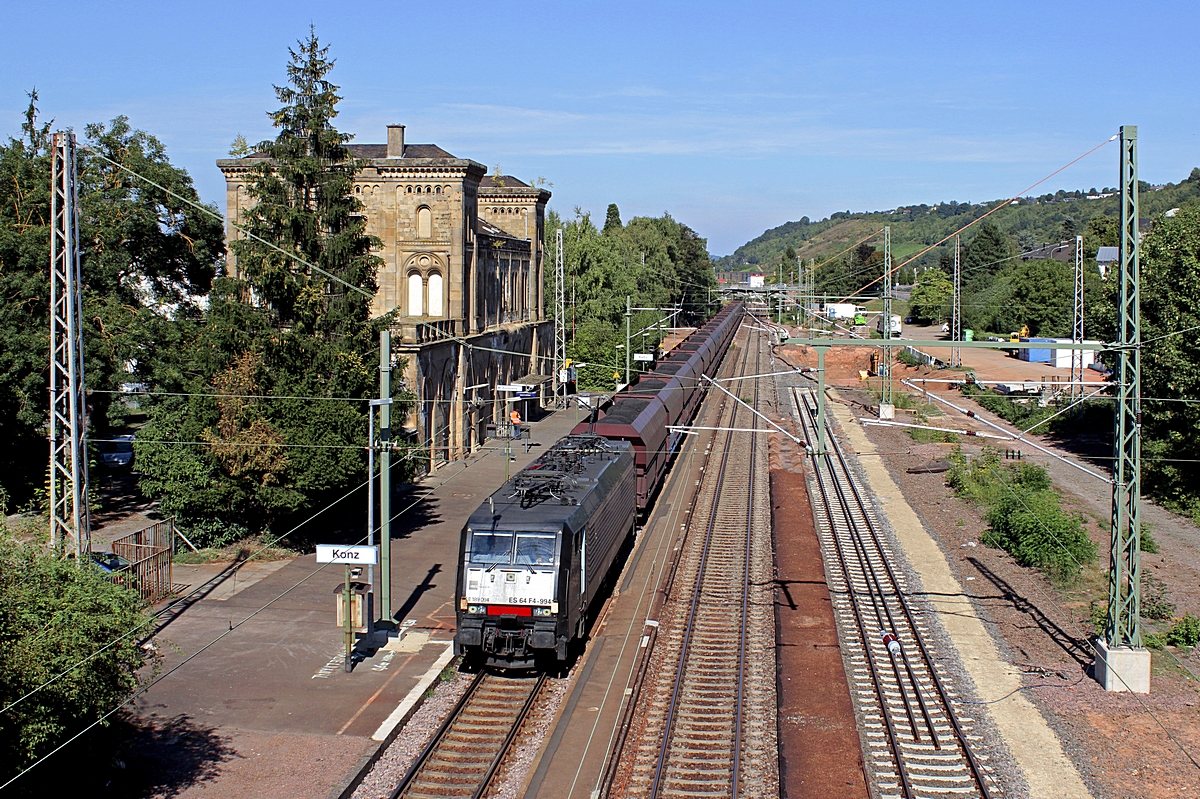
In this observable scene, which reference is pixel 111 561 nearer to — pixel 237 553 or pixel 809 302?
pixel 237 553

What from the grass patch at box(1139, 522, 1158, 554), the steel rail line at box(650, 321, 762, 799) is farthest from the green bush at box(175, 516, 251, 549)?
the grass patch at box(1139, 522, 1158, 554)

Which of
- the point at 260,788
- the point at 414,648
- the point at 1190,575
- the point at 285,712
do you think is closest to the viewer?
the point at 260,788

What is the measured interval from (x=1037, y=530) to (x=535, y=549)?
15068 millimetres

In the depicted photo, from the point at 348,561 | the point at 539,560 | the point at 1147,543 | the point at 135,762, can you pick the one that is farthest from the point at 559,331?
Result: the point at 135,762

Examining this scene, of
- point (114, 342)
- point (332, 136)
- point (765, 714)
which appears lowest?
point (765, 714)

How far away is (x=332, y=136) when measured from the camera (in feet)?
88.2

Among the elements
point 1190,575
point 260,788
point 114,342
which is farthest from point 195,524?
point 1190,575

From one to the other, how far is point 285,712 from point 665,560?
1208 cm

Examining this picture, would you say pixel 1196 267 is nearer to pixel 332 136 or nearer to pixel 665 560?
pixel 665 560

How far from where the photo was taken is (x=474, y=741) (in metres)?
15.0

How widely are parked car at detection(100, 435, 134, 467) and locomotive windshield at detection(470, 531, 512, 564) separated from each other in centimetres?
2431

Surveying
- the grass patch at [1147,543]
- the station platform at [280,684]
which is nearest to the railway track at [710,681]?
the station platform at [280,684]

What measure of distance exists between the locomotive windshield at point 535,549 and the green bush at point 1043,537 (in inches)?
542

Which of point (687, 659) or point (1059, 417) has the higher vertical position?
point (1059, 417)
